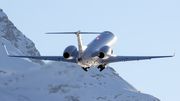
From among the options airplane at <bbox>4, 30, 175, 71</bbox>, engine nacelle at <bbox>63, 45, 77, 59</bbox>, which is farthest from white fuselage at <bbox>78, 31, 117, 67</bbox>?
engine nacelle at <bbox>63, 45, 77, 59</bbox>

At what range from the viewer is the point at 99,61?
Answer: 4791cm

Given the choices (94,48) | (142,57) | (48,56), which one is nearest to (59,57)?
(48,56)

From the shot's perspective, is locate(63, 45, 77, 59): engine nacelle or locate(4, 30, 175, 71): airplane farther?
locate(63, 45, 77, 59): engine nacelle

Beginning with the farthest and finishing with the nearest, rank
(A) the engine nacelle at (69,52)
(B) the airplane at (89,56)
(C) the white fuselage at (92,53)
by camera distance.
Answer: (C) the white fuselage at (92,53)
(A) the engine nacelle at (69,52)
(B) the airplane at (89,56)

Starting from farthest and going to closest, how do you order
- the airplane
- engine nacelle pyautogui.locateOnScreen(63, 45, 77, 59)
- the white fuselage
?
the white fuselage, engine nacelle pyautogui.locateOnScreen(63, 45, 77, 59), the airplane

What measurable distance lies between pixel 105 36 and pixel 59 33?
1989 centimetres

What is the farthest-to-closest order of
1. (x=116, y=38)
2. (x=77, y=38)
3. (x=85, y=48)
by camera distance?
(x=116, y=38), (x=85, y=48), (x=77, y=38)

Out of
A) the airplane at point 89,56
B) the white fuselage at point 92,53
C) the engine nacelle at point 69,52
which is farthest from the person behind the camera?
the white fuselage at point 92,53

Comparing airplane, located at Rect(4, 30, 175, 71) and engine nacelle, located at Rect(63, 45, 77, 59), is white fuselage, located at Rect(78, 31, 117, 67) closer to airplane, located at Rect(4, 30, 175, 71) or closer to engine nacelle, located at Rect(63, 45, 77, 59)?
airplane, located at Rect(4, 30, 175, 71)

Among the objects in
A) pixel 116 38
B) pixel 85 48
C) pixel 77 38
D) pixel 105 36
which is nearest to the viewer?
pixel 77 38

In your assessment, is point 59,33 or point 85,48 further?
point 85,48

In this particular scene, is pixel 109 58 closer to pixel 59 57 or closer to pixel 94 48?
pixel 94 48

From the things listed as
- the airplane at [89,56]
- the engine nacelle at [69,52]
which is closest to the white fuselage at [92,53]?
the airplane at [89,56]

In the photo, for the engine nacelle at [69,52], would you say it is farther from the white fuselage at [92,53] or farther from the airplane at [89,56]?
the white fuselage at [92,53]
